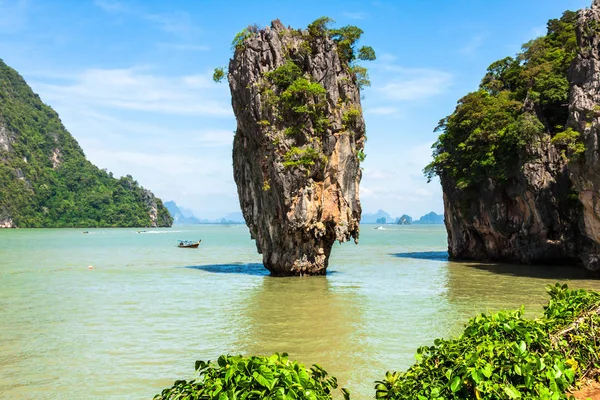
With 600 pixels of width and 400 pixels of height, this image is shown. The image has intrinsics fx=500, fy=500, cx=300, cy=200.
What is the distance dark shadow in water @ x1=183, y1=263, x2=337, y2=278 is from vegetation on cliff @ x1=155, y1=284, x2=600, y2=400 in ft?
68.6

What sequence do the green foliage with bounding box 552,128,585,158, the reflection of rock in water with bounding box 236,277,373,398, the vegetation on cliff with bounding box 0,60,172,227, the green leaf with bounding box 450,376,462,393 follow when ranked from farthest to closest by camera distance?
1. the vegetation on cliff with bounding box 0,60,172,227
2. the green foliage with bounding box 552,128,585,158
3. the reflection of rock in water with bounding box 236,277,373,398
4. the green leaf with bounding box 450,376,462,393

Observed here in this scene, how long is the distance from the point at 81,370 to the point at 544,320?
802cm

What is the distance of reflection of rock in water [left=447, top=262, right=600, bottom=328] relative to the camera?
51.1 ft

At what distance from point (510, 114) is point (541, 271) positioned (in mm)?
8985

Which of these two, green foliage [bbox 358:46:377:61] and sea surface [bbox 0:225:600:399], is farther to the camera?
green foliage [bbox 358:46:377:61]

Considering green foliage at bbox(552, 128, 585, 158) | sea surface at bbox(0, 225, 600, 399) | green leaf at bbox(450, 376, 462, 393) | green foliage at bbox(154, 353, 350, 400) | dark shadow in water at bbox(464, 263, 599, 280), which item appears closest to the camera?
green foliage at bbox(154, 353, 350, 400)

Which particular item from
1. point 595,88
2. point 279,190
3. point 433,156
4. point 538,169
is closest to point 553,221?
point 538,169

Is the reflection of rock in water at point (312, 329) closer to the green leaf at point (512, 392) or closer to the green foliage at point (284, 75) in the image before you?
the green leaf at point (512, 392)

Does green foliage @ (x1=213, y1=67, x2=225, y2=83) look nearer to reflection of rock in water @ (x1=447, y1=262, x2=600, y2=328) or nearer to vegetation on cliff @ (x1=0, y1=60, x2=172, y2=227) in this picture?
reflection of rock in water @ (x1=447, y1=262, x2=600, y2=328)

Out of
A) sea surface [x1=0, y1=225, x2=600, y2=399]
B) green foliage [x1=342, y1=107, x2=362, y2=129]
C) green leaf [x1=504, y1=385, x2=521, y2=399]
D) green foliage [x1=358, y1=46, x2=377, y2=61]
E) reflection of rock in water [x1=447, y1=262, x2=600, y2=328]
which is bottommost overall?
sea surface [x1=0, y1=225, x2=600, y2=399]

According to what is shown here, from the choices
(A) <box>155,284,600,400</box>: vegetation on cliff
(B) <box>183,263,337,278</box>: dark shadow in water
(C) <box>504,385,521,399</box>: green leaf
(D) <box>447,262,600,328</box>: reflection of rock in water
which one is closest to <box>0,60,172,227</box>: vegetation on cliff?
(B) <box>183,263,337,278</box>: dark shadow in water

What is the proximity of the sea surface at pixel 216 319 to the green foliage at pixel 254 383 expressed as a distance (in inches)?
194

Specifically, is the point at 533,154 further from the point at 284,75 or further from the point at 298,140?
the point at 284,75

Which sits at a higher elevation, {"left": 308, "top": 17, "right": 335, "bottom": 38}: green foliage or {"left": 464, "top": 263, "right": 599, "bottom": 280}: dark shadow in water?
{"left": 308, "top": 17, "right": 335, "bottom": 38}: green foliage
